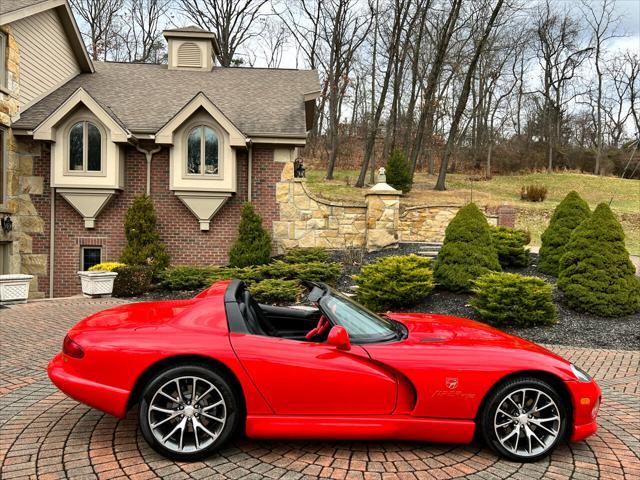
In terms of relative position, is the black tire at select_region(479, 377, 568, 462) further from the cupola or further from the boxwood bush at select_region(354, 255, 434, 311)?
the cupola

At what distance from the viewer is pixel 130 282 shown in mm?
10688

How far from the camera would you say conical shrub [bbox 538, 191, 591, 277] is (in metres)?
11.3

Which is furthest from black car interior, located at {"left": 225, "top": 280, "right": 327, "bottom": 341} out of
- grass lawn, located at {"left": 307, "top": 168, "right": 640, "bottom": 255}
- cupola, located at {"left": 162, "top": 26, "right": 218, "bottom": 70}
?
grass lawn, located at {"left": 307, "top": 168, "right": 640, "bottom": 255}

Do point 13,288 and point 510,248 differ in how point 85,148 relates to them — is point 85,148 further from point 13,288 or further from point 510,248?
point 510,248

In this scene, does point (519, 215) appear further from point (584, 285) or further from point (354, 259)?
point (584, 285)

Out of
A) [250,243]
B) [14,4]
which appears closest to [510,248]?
[250,243]

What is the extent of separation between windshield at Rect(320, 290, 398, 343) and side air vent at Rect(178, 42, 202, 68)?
15644mm

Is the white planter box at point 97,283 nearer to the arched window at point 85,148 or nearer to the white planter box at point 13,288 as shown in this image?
the white planter box at point 13,288

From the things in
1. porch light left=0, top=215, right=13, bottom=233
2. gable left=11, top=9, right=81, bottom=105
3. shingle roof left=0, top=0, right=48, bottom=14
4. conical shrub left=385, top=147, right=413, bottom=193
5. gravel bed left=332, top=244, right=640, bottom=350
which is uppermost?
shingle roof left=0, top=0, right=48, bottom=14

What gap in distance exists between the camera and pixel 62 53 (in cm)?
1476

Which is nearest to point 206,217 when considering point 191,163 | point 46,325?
point 191,163

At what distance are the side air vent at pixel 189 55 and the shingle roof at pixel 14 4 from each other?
481 centimetres

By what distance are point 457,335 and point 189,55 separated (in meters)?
16.4

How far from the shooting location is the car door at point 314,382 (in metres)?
3.13
